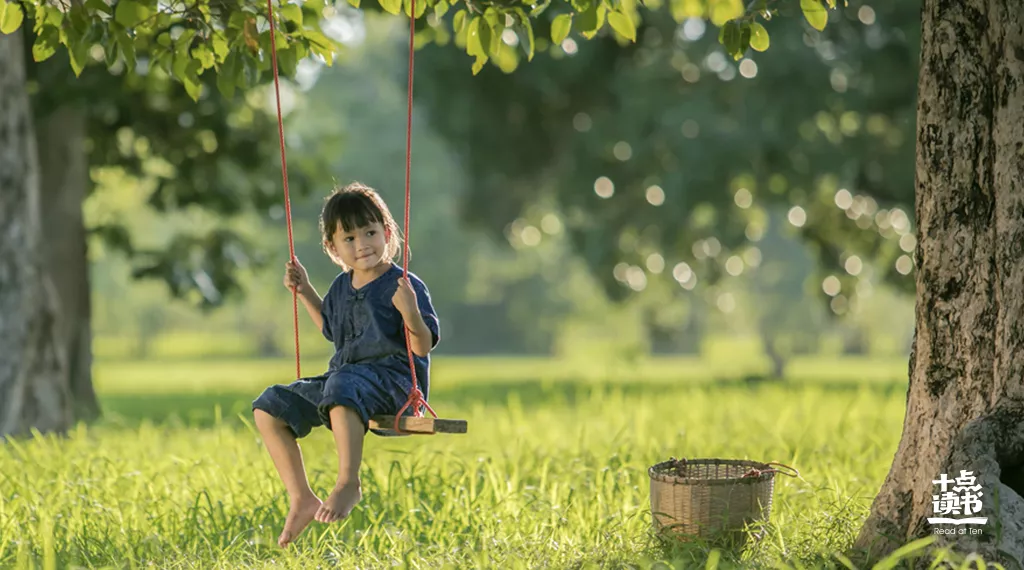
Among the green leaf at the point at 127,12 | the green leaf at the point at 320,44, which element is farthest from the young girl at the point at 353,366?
the green leaf at the point at 127,12

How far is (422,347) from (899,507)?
70.4 inches

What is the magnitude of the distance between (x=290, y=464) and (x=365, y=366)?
0.47 meters

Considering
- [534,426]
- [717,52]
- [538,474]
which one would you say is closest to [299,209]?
[717,52]

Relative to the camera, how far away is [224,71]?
5031mm

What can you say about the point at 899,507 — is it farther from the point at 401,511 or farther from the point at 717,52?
the point at 717,52

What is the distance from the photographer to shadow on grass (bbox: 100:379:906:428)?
13039mm

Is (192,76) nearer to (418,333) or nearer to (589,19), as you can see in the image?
(418,333)

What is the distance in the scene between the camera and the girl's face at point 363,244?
4.61 meters

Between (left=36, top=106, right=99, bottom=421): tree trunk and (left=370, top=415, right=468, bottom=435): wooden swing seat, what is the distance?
293 inches

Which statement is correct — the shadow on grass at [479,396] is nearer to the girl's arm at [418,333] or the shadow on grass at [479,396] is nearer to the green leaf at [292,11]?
the green leaf at [292,11]

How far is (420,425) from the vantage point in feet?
13.7

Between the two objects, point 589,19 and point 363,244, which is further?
point 363,244

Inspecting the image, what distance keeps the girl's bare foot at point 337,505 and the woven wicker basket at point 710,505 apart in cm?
117

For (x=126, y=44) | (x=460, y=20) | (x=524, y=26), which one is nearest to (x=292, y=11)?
(x=460, y=20)
